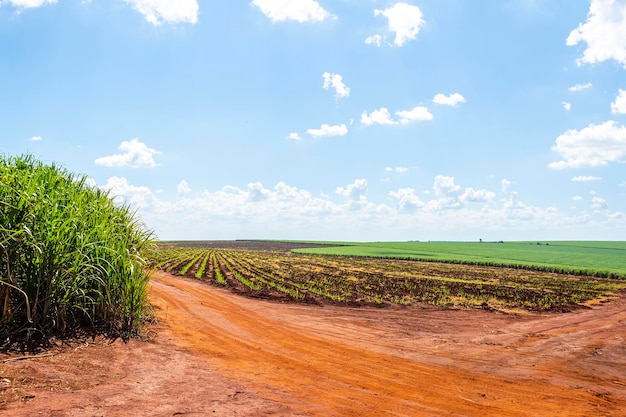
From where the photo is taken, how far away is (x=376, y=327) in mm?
13688

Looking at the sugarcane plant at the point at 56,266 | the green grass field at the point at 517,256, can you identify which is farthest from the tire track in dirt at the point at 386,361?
the green grass field at the point at 517,256

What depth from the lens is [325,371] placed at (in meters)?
8.07

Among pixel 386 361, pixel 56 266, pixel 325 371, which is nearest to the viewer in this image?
pixel 56 266

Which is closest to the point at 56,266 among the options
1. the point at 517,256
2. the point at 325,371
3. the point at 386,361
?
the point at 325,371

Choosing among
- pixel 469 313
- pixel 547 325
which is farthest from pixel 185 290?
pixel 547 325

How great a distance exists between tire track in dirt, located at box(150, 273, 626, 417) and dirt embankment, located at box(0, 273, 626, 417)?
3 centimetres

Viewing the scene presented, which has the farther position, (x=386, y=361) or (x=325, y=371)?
(x=386, y=361)

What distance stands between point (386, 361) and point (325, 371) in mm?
1944

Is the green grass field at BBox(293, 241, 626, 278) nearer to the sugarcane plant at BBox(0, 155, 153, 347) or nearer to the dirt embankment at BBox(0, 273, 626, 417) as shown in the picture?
the dirt embankment at BBox(0, 273, 626, 417)

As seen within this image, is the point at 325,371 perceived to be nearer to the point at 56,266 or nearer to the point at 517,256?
the point at 56,266

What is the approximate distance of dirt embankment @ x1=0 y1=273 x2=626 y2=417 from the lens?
577 cm

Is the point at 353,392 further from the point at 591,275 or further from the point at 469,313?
the point at 591,275

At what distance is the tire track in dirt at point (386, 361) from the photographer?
669 centimetres

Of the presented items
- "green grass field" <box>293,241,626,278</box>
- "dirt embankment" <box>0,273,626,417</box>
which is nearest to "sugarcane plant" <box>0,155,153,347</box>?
"dirt embankment" <box>0,273,626,417</box>
